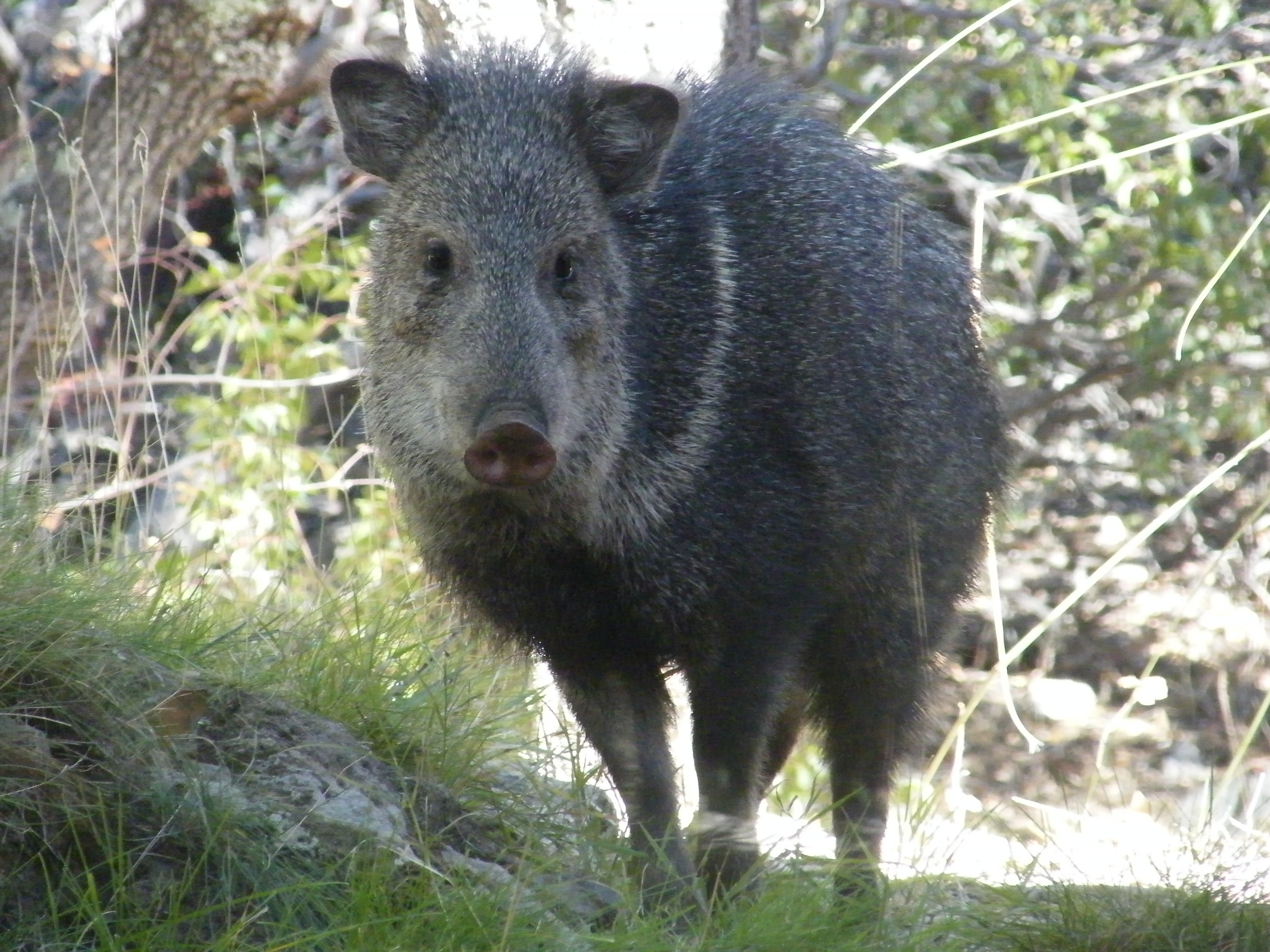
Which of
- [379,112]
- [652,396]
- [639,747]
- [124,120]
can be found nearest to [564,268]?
[652,396]

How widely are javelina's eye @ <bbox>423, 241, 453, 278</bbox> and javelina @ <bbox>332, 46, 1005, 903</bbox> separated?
11 mm

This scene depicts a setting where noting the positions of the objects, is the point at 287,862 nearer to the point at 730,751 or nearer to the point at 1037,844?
the point at 730,751

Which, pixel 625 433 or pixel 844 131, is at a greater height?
pixel 844 131

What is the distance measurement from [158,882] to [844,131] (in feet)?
7.15

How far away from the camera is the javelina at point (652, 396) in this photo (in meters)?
2.65

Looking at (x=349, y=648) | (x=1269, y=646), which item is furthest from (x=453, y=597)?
(x=1269, y=646)

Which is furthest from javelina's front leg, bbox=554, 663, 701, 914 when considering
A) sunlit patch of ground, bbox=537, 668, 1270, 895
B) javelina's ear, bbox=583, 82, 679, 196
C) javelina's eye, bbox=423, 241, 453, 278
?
javelina's ear, bbox=583, 82, 679, 196

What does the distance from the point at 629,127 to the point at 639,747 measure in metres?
1.17

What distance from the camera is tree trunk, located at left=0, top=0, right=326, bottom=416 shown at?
4754mm

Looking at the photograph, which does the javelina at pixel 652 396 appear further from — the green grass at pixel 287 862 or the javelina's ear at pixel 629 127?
the green grass at pixel 287 862

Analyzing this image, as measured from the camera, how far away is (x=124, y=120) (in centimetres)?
505

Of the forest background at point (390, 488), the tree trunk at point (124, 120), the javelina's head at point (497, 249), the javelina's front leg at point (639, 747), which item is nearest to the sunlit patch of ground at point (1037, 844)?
the forest background at point (390, 488)

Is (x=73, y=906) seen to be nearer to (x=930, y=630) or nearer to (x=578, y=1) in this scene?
(x=930, y=630)

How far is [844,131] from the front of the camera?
3.36 m
